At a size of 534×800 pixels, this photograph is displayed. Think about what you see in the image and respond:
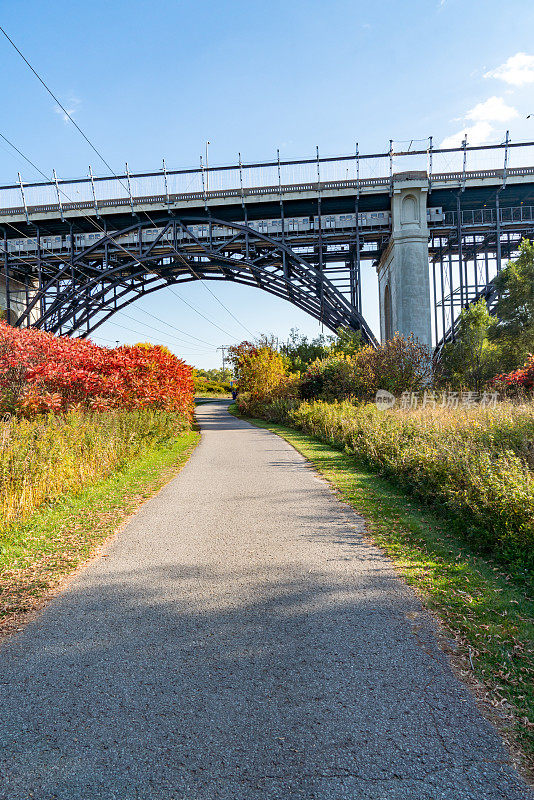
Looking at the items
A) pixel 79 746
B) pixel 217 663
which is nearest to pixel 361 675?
pixel 217 663

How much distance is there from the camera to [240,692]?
8.71ft

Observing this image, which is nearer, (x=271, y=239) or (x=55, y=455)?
(x=55, y=455)

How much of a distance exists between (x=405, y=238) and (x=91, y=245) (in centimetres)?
2403

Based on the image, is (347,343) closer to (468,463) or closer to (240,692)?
(468,463)

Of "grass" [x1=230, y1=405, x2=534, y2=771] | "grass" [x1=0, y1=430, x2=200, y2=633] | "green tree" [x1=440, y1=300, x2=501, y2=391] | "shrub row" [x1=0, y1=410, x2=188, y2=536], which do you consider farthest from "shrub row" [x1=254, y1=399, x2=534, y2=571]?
"green tree" [x1=440, y1=300, x2=501, y2=391]

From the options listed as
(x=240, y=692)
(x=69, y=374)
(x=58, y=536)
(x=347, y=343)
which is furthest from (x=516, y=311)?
(x=240, y=692)

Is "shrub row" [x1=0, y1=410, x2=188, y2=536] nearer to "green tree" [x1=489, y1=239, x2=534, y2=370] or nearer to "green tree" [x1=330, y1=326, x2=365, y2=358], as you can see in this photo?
"green tree" [x1=330, y1=326, x2=365, y2=358]

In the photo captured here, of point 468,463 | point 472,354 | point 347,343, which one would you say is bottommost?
A: point 468,463

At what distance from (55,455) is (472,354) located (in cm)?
Result: 2502

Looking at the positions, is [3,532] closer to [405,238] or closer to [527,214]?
[405,238]

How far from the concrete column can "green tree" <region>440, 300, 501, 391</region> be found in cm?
315

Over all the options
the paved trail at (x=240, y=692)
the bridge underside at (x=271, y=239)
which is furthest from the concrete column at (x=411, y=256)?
the paved trail at (x=240, y=692)

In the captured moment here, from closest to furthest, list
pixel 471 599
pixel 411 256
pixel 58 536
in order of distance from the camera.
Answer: pixel 471 599
pixel 58 536
pixel 411 256

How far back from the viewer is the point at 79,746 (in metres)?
2.26
